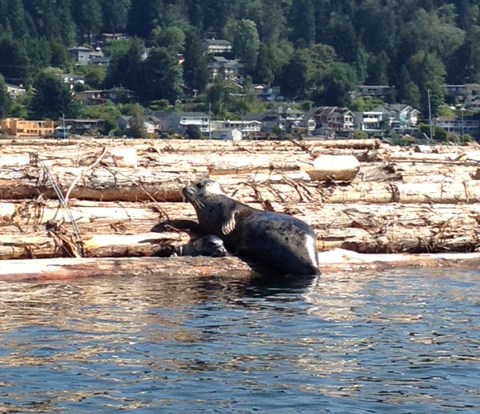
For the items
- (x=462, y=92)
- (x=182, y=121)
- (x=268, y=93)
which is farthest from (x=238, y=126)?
(x=462, y=92)

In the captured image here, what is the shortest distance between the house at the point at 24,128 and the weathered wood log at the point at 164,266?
2955 inches

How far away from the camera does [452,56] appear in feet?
559

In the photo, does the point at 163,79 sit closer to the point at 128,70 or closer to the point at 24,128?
the point at 128,70

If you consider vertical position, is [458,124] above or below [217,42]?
below

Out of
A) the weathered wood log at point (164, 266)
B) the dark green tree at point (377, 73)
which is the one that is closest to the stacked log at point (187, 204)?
the weathered wood log at point (164, 266)

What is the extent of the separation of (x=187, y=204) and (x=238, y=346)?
302 inches

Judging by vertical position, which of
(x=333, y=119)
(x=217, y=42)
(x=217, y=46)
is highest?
(x=217, y=42)

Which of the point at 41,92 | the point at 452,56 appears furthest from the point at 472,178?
the point at 452,56

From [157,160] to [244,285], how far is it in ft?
15.5

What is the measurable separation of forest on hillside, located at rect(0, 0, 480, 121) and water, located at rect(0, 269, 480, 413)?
4756 inches

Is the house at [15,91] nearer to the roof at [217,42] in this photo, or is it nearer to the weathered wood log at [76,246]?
the roof at [217,42]

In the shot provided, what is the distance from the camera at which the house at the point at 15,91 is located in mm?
135387

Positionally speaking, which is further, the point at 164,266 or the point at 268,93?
the point at 268,93

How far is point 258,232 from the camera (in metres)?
21.2
